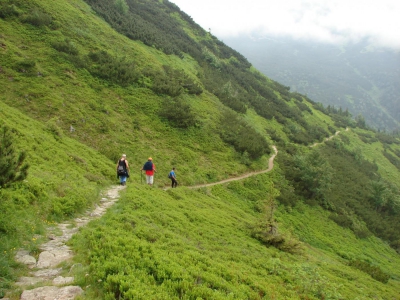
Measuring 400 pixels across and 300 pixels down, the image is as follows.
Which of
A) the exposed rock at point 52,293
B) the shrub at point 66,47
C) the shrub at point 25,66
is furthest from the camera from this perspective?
the shrub at point 66,47

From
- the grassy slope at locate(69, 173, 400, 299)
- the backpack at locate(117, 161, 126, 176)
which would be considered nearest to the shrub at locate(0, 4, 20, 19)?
the backpack at locate(117, 161, 126, 176)

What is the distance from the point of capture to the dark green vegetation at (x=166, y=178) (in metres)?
7.64

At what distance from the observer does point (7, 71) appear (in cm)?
2267

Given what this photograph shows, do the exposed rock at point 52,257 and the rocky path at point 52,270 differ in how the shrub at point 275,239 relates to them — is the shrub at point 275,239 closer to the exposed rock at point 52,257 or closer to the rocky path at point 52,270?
the rocky path at point 52,270

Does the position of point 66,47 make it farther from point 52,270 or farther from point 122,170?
point 52,270

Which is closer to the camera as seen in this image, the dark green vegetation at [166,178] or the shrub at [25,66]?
the dark green vegetation at [166,178]

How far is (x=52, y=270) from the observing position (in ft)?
20.4

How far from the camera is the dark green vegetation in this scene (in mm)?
7641

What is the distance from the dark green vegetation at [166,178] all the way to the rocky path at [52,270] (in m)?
0.28

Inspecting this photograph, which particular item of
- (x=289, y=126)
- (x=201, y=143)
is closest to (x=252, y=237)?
(x=201, y=143)

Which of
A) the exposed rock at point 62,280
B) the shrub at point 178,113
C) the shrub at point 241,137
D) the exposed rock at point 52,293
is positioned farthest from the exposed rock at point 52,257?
the shrub at point 241,137

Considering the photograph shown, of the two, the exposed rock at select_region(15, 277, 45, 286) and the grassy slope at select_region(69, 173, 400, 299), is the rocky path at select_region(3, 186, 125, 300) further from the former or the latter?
the grassy slope at select_region(69, 173, 400, 299)

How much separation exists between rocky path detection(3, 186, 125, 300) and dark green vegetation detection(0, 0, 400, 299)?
28 cm

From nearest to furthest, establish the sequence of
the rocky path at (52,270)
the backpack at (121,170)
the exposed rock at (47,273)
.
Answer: the rocky path at (52,270) < the exposed rock at (47,273) < the backpack at (121,170)
